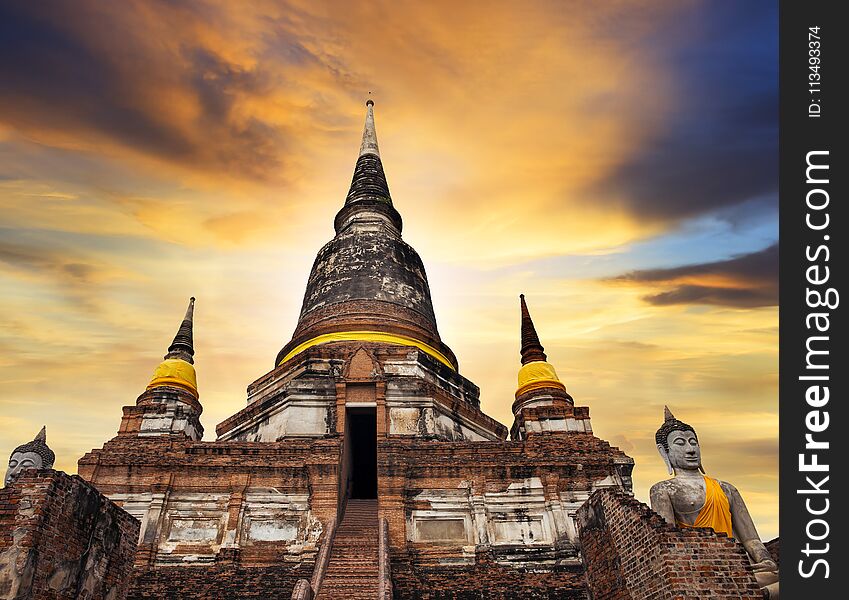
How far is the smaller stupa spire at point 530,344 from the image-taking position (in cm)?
1894

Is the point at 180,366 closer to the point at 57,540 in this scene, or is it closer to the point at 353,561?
the point at 353,561

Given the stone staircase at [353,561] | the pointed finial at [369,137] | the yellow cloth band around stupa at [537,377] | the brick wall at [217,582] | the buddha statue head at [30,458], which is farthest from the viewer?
the pointed finial at [369,137]

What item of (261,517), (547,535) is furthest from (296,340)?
(547,535)

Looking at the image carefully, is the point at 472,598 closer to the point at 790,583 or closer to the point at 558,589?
the point at 558,589

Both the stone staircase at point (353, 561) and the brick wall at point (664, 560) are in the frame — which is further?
the stone staircase at point (353, 561)

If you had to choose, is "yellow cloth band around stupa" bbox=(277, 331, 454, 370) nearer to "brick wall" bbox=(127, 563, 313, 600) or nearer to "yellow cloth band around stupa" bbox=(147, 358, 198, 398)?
A: "yellow cloth band around stupa" bbox=(147, 358, 198, 398)

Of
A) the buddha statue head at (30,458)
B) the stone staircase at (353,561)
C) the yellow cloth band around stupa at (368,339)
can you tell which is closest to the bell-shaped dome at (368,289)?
the yellow cloth band around stupa at (368,339)

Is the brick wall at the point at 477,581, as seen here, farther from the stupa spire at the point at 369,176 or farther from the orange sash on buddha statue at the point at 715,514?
the stupa spire at the point at 369,176

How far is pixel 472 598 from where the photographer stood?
10648 millimetres

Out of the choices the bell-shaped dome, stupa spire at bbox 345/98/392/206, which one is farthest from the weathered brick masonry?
stupa spire at bbox 345/98/392/206

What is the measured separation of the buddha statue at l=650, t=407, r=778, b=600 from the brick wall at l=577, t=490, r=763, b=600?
260 millimetres

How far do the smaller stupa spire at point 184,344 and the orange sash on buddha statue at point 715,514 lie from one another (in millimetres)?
15864

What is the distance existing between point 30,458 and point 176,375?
9527 mm

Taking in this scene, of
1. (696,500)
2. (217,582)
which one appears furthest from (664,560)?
(217,582)
